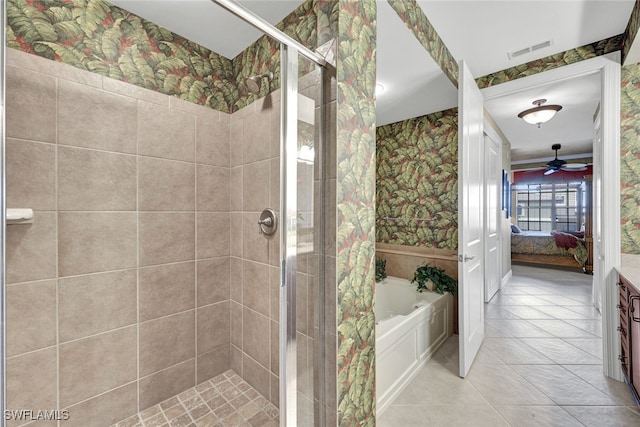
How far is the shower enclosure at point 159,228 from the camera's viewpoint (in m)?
1.13

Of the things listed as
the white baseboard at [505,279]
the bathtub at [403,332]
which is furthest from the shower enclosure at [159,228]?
the white baseboard at [505,279]

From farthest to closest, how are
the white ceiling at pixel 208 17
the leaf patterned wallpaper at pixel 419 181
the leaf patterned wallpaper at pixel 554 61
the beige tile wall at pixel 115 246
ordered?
the leaf patterned wallpaper at pixel 419 181
the leaf patterned wallpaper at pixel 554 61
the white ceiling at pixel 208 17
the beige tile wall at pixel 115 246

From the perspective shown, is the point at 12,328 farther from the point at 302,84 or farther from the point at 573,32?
the point at 573,32

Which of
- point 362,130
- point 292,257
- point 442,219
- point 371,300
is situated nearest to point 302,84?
point 362,130

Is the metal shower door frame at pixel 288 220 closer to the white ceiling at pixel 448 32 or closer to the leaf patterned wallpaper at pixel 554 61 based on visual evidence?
the white ceiling at pixel 448 32

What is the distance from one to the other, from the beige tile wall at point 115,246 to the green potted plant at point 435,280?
1723 millimetres

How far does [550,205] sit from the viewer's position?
7.71 metres

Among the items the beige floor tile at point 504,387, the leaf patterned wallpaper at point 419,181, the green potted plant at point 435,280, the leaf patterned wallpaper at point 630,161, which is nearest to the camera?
the beige floor tile at point 504,387

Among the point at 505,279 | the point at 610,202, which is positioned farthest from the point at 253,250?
the point at 505,279

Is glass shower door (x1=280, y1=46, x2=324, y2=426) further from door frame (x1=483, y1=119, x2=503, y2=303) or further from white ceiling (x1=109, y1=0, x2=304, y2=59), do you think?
door frame (x1=483, y1=119, x2=503, y2=303)

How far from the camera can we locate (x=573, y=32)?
2.01 meters

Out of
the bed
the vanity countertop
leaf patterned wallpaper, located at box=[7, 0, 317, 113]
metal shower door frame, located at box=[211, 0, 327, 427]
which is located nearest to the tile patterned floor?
the vanity countertop

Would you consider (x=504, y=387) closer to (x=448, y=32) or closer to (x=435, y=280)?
(x=435, y=280)

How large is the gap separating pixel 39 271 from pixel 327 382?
55.6 inches
